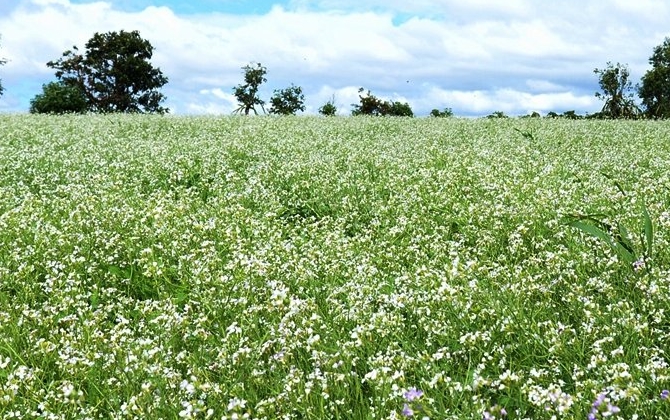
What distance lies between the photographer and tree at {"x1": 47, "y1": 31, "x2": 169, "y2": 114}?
262ft

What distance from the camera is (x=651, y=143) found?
17.1 m

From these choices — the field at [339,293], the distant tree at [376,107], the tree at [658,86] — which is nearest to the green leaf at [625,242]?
the field at [339,293]

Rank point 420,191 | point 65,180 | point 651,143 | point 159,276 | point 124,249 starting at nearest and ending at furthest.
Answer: point 159,276, point 124,249, point 420,191, point 65,180, point 651,143

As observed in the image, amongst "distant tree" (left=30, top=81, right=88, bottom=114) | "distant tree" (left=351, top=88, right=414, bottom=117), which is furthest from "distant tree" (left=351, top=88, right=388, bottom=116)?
"distant tree" (left=30, top=81, right=88, bottom=114)

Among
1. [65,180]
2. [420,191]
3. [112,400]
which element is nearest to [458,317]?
[112,400]

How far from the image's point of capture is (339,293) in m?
5.98

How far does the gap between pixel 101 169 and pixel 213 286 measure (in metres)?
8.02

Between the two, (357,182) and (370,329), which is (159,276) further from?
(357,182)

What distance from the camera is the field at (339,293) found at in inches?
164

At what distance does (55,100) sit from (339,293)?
56.5 metres

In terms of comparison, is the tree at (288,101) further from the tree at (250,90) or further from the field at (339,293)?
the field at (339,293)

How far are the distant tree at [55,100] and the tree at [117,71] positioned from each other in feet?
69.2

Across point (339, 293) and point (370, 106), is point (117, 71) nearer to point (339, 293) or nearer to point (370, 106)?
point (370, 106)

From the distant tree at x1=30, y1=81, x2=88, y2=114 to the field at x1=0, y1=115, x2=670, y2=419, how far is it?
155 feet
